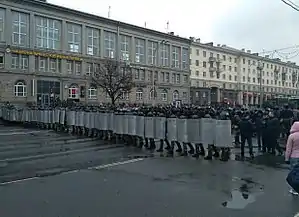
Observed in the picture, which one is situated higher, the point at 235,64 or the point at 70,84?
the point at 235,64

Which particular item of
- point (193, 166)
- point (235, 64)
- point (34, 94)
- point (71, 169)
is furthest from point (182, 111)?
point (235, 64)

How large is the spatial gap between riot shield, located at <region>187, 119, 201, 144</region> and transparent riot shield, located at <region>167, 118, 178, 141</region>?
31.9 inches

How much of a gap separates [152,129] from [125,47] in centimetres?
5922

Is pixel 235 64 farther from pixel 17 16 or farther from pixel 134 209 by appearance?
pixel 134 209

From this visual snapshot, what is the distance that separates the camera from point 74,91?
62.9m

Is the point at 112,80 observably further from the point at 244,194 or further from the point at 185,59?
the point at 244,194

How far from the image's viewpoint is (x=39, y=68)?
58219 millimetres

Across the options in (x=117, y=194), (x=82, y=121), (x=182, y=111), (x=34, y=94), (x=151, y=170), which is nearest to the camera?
(x=117, y=194)

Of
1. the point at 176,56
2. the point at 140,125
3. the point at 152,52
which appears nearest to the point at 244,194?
the point at 140,125

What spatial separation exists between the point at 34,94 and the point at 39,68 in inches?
166

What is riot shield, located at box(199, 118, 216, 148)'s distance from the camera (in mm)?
13875

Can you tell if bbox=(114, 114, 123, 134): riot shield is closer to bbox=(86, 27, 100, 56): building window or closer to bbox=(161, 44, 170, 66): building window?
bbox=(86, 27, 100, 56): building window

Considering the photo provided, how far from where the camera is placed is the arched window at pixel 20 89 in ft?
181

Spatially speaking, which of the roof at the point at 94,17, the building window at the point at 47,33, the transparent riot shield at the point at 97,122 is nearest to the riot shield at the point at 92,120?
the transparent riot shield at the point at 97,122
